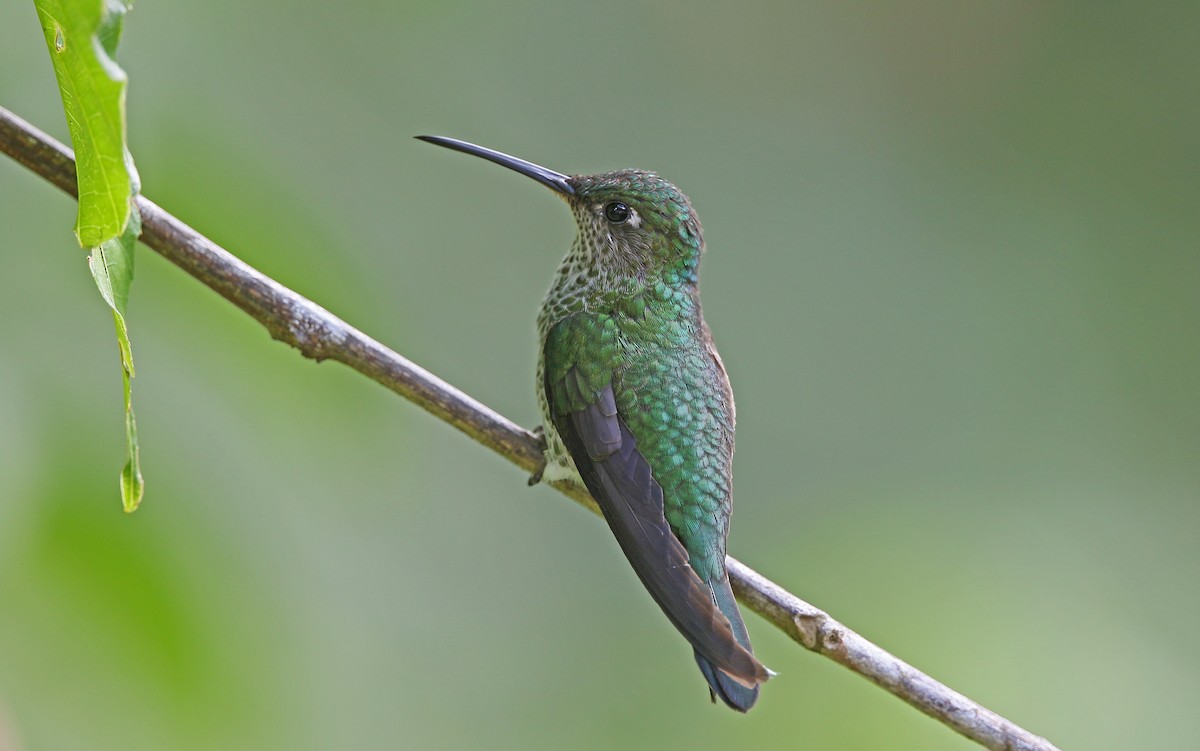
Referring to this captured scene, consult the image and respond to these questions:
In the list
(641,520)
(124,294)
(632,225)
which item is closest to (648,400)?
(641,520)

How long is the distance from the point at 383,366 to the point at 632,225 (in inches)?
38.6

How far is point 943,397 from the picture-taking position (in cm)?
504

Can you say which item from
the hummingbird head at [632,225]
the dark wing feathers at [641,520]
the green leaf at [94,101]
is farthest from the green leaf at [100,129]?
the hummingbird head at [632,225]

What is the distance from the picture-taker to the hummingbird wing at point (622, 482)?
1.84 metres

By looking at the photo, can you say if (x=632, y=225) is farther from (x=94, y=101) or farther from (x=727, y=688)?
(x=94, y=101)

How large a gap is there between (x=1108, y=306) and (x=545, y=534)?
9.96 ft

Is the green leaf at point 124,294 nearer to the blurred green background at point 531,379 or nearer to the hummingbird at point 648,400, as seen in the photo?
the blurred green background at point 531,379

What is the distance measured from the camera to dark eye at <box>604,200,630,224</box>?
2.71 metres

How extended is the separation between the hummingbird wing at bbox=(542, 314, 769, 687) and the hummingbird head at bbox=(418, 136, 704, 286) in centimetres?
23

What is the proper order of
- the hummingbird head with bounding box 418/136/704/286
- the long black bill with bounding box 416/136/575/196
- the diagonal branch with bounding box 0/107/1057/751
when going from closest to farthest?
1. the diagonal branch with bounding box 0/107/1057/751
2. the long black bill with bounding box 416/136/575/196
3. the hummingbird head with bounding box 418/136/704/286

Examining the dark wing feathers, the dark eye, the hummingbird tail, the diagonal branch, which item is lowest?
the hummingbird tail

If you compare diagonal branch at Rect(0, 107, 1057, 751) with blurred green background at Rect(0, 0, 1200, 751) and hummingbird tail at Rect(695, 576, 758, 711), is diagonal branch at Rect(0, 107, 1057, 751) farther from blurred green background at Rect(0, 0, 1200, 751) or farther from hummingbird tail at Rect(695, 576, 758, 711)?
hummingbird tail at Rect(695, 576, 758, 711)

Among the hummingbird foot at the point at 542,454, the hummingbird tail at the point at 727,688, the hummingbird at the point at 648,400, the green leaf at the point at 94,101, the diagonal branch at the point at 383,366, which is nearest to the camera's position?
the green leaf at the point at 94,101

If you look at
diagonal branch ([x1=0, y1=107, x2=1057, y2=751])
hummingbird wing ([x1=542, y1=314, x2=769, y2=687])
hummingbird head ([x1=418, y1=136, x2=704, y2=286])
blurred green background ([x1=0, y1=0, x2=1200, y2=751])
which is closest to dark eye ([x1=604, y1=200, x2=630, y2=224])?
hummingbird head ([x1=418, y1=136, x2=704, y2=286])
